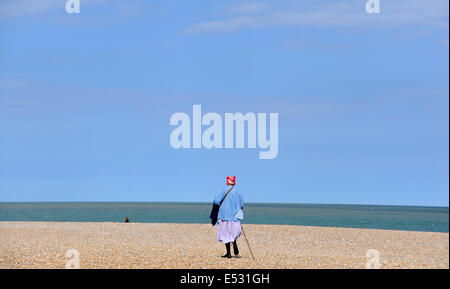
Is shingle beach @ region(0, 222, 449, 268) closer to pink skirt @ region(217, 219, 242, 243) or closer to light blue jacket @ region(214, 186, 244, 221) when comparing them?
pink skirt @ region(217, 219, 242, 243)

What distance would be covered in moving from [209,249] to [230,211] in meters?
4.03

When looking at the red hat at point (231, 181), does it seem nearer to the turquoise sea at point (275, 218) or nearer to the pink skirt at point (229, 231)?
the pink skirt at point (229, 231)

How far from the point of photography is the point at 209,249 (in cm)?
1928

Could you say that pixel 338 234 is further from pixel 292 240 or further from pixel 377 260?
pixel 377 260

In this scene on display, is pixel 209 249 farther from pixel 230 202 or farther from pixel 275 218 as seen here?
pixel 275 218

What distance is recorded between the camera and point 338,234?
29.8m

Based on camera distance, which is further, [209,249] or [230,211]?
[209,249]

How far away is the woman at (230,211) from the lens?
15633mm

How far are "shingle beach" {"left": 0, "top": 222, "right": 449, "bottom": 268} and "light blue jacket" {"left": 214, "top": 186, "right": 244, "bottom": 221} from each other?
119 centimetres

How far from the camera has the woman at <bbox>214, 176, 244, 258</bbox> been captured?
15.6 meters

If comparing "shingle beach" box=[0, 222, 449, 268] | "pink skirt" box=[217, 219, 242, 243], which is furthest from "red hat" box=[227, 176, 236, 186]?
"shingle beach" box=[0, 222, 449, 268]

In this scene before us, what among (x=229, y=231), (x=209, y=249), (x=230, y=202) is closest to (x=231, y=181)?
(x=230, y=202)

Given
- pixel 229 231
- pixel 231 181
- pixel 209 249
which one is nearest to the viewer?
pixel 229 231
